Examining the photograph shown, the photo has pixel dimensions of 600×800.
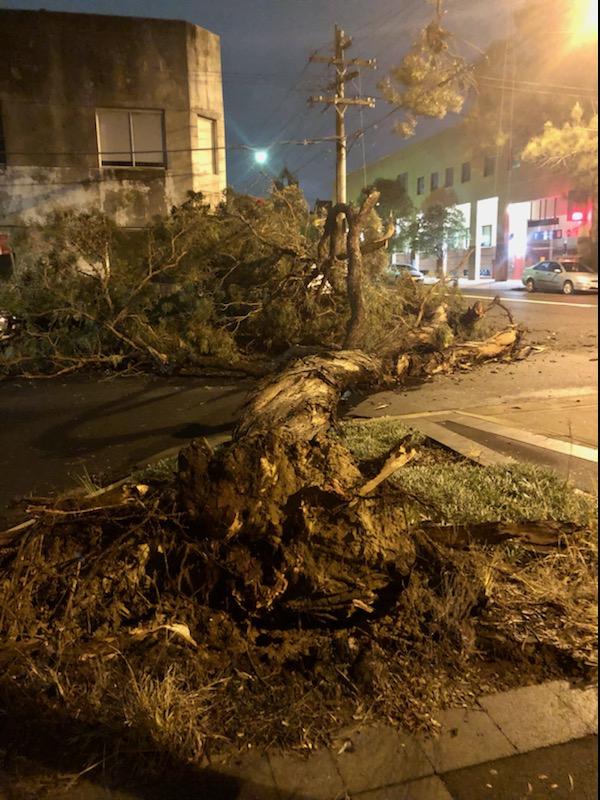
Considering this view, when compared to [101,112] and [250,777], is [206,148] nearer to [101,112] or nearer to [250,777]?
[101,112]

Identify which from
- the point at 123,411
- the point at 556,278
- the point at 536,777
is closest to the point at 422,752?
the point at 536,777

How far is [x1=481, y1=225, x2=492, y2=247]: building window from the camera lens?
43.2 metres

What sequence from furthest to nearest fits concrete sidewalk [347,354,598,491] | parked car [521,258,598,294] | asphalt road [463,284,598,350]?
parked car [521,258,598,294], asphalt road [463,284,598,350], concrete sidewalk [347,354,598,491]

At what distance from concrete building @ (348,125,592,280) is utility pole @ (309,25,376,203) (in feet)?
32.6

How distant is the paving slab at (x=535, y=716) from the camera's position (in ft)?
7.77

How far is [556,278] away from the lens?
27844mm

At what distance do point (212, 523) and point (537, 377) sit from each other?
838 centimetres

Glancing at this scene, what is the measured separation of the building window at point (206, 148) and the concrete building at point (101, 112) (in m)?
0.08

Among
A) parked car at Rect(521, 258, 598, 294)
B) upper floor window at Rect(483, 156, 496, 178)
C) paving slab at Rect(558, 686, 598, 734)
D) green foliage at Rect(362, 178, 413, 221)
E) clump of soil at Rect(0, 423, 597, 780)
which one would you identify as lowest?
paving slab at Rect(558, 686, 598, 734)

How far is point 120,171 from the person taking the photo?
18547mm

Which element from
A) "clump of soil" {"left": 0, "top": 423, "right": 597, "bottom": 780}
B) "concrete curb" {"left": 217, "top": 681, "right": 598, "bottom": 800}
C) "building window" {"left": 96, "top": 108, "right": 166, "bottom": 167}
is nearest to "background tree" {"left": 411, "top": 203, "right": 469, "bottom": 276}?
"building window" {"left": 96, "top": 108, "right": 166, "bottom": 167}

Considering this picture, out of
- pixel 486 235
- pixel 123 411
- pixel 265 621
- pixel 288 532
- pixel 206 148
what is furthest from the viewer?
pixel 486 235

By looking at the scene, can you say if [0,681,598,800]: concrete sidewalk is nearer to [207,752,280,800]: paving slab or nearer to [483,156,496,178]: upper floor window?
[207,752,280,800]: paving slab

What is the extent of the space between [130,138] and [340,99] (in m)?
9.13
